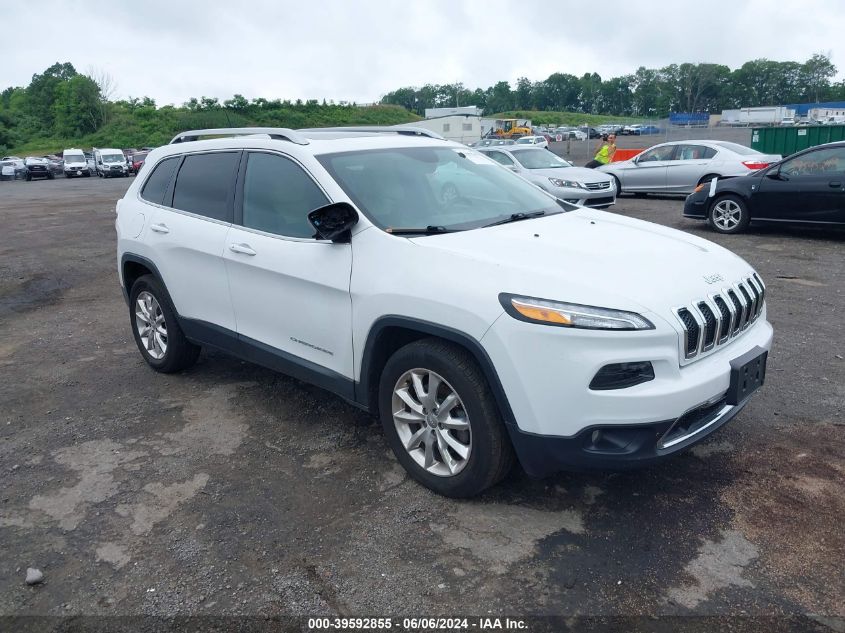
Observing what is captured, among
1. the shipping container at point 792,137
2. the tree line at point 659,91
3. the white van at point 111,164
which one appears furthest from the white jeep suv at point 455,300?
the tree line at point 659,91

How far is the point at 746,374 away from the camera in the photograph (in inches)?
133

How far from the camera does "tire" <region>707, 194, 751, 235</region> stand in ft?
36.5

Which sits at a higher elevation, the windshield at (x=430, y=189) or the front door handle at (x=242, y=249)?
the windshield at (x=430, y=189)

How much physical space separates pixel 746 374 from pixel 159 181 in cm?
430

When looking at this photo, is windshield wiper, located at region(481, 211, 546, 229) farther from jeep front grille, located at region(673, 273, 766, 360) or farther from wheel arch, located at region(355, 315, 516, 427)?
jeep front grille, located at region(673, 273, 766, 360)

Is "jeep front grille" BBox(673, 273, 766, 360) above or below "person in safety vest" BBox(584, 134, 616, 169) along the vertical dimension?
below

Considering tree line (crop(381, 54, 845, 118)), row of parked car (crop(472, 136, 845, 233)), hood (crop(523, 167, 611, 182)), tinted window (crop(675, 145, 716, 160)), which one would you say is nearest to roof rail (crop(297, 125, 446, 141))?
row of parked car (crop(472, 136, 845, 233))

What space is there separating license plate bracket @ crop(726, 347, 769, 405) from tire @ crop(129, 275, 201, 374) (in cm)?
378

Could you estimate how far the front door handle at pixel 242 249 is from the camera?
4.33 metres

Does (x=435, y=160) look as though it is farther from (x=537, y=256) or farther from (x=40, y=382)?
(x=40, y=382)

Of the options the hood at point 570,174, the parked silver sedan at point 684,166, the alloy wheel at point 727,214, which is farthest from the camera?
the parked silver sedan at point 684,166

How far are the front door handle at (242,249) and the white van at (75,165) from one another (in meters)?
46.0

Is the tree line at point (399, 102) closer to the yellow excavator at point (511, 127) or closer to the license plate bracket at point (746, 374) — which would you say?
the yellow excavator at point (511, 127)

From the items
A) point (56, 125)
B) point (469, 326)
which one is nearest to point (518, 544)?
point (469, 326)
